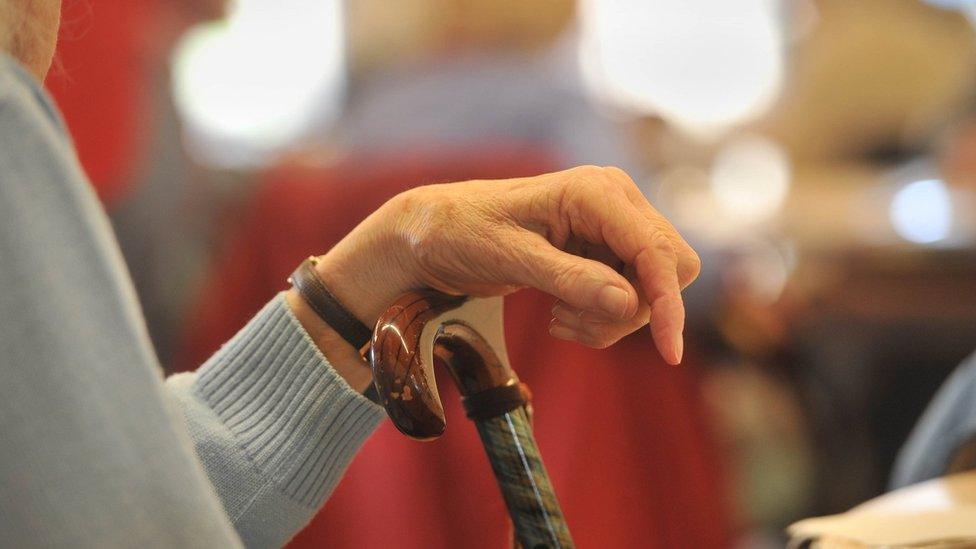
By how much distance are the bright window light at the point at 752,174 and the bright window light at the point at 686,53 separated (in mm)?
1118

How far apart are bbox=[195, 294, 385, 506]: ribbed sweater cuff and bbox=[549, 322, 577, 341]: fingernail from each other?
5.6 inches

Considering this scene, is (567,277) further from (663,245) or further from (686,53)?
(686,53)

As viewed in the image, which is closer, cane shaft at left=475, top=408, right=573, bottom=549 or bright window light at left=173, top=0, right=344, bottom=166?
cane shaft at left=475, top=408, right=573, bottom=549

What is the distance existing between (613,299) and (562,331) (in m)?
0.05

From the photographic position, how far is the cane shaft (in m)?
0.52

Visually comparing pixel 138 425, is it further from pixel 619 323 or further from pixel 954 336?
pixel 954 336

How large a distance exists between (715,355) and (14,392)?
67.8 inches

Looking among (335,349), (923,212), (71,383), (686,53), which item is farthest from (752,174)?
→ (71,383)

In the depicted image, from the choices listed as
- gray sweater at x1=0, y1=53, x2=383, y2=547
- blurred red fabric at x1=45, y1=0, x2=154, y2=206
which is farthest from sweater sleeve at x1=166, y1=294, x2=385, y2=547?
blurred red fabric at x1=45, y1=0, x2=154, y2=206

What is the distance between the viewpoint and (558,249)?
501 mm

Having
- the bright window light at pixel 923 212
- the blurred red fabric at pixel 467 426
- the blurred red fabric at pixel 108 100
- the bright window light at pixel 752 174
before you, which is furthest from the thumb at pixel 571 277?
the bright window light at pixel 752 174

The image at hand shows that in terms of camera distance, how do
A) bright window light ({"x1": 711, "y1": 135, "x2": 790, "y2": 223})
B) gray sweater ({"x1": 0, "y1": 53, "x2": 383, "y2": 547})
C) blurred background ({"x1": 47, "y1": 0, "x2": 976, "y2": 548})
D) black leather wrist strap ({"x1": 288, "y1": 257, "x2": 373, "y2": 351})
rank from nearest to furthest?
1. gray sweater ({"x1": 0, "y1": 53, "x2": 383, "y2": 547})
2. black leather wrist strap ({"x1": 288, "y1": 257, "x2": 373, "y2": 351})
3. blurred background ({"x1": 47, "y1": 0, "x2": 976, "y2": 548})
4. bright window light ({"x1": 711, "y1": 135, "x2": 790, "y2": 223})

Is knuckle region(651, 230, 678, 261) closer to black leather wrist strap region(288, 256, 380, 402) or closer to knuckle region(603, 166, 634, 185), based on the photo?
knuckle region(603, 166, 634, 185)

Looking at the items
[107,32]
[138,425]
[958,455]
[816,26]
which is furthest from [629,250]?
Answer: [816,26]
